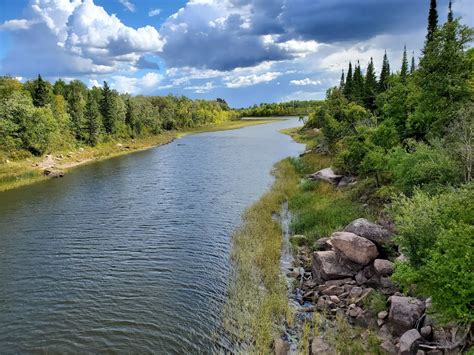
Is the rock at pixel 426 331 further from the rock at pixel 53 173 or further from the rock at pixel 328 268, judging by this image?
the rock at pixel 53 173

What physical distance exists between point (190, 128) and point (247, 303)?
160532 mm

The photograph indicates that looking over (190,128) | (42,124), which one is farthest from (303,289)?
(190,128)

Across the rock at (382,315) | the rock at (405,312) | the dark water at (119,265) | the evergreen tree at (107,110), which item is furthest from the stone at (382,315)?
the evergreen tree at (107,110)

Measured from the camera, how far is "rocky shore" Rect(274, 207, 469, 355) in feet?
45.1

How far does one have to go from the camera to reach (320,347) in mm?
14836

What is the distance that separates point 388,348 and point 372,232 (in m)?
8.16

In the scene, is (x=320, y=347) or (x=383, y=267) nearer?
(x=320, y=347)

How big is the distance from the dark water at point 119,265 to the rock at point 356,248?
7.31 metres

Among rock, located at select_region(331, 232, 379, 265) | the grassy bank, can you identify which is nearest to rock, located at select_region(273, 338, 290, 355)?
the grassy bank

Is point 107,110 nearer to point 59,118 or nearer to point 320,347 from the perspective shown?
point 59,118

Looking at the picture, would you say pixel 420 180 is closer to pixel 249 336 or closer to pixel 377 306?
pixel 377 306

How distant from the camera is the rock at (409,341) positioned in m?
13.2

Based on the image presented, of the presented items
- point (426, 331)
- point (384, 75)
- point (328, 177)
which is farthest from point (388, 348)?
point (384, 75)

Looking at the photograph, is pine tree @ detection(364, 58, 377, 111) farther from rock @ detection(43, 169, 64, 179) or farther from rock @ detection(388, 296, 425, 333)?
rock @ detection(388, 296, 425, 333)
